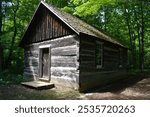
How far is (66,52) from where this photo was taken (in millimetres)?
13086

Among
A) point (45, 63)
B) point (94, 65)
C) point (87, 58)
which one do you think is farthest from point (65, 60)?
point (45, 63)

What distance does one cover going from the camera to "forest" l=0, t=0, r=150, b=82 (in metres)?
23.5

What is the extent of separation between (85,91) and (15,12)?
18010 millimetres

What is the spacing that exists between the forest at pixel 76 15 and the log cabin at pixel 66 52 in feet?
13.3

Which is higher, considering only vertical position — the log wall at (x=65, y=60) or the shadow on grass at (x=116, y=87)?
the log wall at (x=65, y=60)

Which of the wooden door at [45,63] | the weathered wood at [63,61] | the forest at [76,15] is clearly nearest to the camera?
the weathered wood at [63,61]

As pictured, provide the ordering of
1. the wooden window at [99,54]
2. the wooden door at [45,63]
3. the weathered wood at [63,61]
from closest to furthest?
the weathered wood at [63,61] → the wooden window at [99,54] → the wooden door at [45,63]

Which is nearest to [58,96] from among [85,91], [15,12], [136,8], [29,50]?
[85,91]

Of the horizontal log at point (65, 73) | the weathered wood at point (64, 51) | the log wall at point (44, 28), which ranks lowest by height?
the horizontal log at point (65, 73)

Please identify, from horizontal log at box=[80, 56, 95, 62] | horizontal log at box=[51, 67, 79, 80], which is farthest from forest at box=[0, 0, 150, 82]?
horizontal log at box=[80, 56, 95, 62]

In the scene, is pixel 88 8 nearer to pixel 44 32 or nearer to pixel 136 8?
pixel 44 32

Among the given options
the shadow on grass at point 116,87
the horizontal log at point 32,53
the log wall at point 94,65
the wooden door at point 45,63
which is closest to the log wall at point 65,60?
the log wall at point 94,65

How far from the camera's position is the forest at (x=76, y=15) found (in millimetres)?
23520

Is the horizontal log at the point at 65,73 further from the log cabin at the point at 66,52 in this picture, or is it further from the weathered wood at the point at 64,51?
the weathered wood at the point at 64,51
